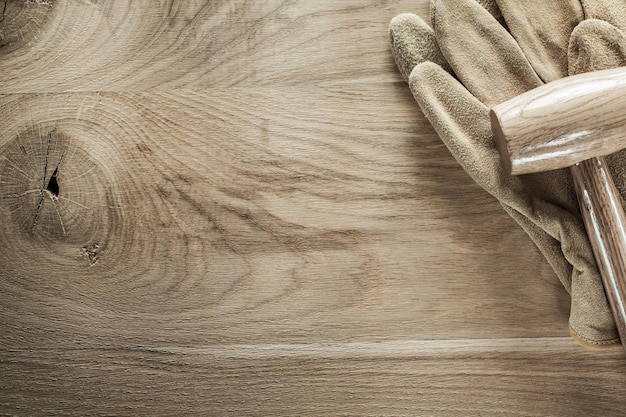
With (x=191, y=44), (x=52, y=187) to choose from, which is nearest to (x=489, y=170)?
(x=191, y=44)

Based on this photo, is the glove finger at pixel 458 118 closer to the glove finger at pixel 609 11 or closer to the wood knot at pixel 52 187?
the glove finger at pixel 609 11

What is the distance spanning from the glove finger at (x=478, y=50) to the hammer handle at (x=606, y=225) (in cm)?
12

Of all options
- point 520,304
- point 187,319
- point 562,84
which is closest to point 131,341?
point 187,319

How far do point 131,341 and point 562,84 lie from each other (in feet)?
1.89

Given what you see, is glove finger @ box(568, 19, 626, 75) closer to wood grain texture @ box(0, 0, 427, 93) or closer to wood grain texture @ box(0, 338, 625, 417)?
wood grain texture @ box(0, 0, 427, 93)

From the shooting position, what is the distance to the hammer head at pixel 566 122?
0.57 m

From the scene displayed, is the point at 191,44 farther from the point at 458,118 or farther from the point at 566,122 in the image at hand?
the point at 566,122

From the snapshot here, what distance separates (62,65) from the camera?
71cm

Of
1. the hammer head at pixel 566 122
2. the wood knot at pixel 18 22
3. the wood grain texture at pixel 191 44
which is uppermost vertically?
Result: the wood knot at pixel 18 22

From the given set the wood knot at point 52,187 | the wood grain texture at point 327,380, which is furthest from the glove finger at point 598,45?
the wood knot at point 52,187

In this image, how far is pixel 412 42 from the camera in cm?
68

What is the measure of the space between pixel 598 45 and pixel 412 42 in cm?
21

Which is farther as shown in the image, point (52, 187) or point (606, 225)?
point (52, 187)

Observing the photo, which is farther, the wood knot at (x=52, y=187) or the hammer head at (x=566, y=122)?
the wood knot at (x=52, y=187)
